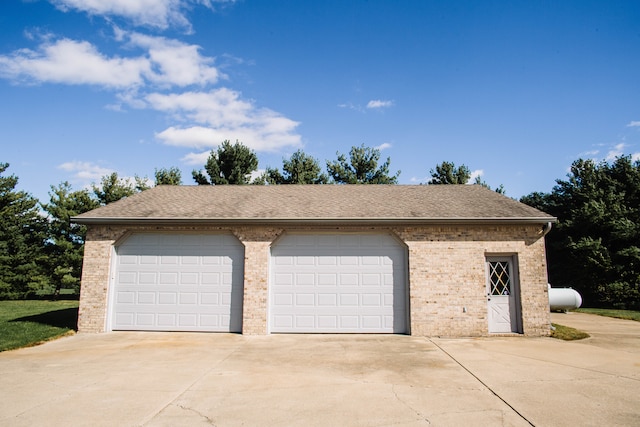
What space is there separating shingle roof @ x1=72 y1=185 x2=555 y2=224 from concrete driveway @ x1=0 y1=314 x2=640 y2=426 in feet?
10.5

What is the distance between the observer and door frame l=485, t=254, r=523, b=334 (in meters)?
9.72

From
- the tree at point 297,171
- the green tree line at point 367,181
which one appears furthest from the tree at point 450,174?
the tree at point 297,171

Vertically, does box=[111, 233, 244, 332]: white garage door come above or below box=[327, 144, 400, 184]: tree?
below

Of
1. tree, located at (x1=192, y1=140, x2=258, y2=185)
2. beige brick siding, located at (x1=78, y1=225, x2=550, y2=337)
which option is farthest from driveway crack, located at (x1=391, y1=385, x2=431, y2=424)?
tree, located at (x1=192, y1=140, x2=258, y2=185)

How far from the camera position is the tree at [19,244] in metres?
23.7

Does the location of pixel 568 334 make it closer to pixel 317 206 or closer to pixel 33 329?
pixel 317 206

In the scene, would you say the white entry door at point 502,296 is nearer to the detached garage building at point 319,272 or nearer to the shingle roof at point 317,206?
the detached garage building at point 319,272

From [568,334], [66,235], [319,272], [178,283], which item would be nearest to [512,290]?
[568,334]

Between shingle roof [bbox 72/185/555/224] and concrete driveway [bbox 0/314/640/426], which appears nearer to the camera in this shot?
concrete driveway [bbox 0/314/640/426]

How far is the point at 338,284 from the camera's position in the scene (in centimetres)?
996

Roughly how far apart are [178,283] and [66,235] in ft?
67.3

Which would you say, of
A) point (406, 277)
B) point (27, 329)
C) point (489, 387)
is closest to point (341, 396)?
point (489, 387)

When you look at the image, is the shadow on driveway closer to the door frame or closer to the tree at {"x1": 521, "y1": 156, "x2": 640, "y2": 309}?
the door frame

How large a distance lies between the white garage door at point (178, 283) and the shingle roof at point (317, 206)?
77 cm
